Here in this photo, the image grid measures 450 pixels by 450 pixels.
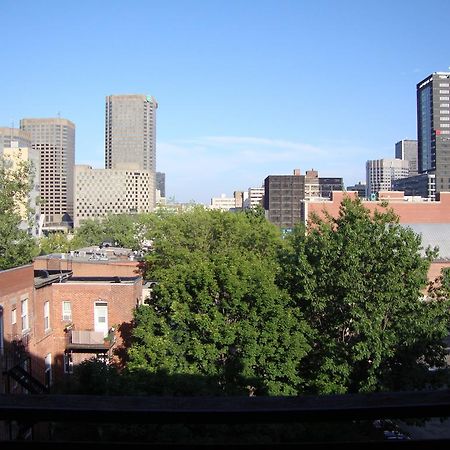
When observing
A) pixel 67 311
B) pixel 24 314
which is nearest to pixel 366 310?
pixel 24 314

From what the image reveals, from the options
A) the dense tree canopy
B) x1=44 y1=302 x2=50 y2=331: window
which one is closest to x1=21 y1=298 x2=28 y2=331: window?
x1=44 y1=302 x2=50 y2=331: window

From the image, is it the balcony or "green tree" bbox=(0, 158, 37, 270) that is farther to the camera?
"green tree" bbox=(0, 158, 37, 270)

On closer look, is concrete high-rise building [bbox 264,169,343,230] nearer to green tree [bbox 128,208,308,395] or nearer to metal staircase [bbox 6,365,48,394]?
green tree [bbox 128,208,308,395]

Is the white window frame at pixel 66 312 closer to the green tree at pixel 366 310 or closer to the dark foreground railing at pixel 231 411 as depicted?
the green tree at pixel 366 310

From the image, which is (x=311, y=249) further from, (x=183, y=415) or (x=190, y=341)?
(x=183, y=415)

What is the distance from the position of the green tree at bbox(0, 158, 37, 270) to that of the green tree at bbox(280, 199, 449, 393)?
55.5ft

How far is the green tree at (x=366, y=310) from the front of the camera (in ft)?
59.1

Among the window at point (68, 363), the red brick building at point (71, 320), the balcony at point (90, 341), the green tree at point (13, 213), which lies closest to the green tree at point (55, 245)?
the green tree at point (13, 213)

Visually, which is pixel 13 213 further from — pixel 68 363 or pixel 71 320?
pixel 68 363

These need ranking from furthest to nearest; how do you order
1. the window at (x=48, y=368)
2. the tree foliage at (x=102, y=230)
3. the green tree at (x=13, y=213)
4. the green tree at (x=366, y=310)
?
the tree foliage at (x=102, y=230) → the green tree at (x=13, y=213) → the window at (x=48, y=368) → the green tree at (x=366, y=310)

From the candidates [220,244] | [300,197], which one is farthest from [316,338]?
[300,197]

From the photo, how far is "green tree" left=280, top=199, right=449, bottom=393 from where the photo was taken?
18000mm

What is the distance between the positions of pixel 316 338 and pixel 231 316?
3.18 m

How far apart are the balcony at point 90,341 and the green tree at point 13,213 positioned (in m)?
7.27
